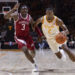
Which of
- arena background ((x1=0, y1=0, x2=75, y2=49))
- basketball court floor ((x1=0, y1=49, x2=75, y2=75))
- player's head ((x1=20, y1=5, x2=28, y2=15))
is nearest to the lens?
basketball court floor ((x1=0, y1=49, x2=75, y2=75))

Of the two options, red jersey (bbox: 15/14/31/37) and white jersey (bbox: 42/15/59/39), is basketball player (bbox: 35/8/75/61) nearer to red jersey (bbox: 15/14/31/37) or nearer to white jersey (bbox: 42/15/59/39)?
white jersey (bbox: 42/15/59/39)

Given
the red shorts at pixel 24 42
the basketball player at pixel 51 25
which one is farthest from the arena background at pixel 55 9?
the red shorts at pixel 24 42

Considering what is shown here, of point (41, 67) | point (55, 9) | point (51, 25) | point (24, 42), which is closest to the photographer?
point (24, 42)

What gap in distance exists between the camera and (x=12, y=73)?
5.14m

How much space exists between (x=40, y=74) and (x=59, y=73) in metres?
0.41

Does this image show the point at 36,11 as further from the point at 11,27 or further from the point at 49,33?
the point at 49,33

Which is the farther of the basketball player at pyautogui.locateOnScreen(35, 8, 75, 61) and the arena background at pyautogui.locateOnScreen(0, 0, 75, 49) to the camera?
the arena background at pyautogui.locateOnScreen(0, 0, 75, 49)

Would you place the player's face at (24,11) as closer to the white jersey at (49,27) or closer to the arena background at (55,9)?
the white jersey at (49,27)

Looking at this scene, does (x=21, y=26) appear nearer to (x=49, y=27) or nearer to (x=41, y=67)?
(x=49, y=27)

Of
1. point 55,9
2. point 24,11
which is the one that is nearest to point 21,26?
point 24,11

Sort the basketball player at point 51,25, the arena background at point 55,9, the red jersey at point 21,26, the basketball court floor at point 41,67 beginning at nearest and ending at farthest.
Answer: the basketball court floor at point 41,67 → the red jersey at point 21,26 → the basketball player at point 51,25 → the arena background at point 55,9

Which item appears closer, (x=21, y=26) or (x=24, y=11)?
(x=24, y=11)

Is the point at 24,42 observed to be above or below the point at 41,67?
above

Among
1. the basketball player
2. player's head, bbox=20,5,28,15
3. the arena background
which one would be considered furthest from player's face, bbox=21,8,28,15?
the arena background
